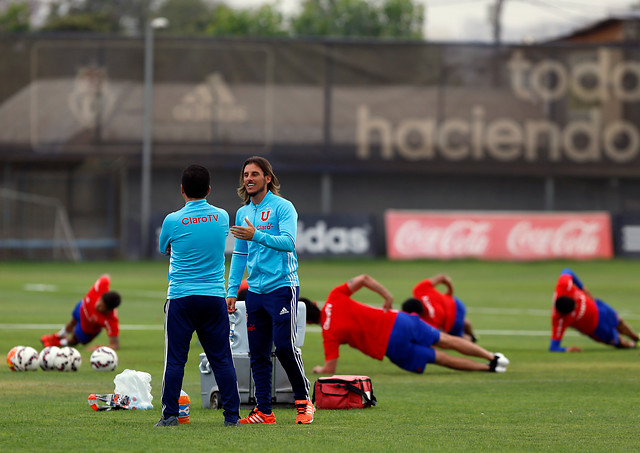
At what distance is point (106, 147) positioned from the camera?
4306cm

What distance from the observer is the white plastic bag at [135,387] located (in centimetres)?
1020

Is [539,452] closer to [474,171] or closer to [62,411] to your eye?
[62,411]

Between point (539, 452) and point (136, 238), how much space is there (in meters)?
34.5

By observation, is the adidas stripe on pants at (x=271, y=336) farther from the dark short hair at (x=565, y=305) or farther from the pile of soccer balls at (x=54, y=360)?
the dark short hair at (x=565, y=305)

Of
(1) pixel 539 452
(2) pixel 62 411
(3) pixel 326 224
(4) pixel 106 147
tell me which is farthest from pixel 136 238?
(1) pixel 539 452

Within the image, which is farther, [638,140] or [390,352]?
[638,140]

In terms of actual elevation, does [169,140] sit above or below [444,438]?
above

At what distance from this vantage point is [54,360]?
44.6 ft

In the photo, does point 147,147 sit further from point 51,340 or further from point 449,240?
point 51,340

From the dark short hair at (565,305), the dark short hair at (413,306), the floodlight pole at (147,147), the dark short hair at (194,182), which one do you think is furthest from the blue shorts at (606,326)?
the floodlight pole at (147,147)

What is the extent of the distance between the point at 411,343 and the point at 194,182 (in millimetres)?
5505

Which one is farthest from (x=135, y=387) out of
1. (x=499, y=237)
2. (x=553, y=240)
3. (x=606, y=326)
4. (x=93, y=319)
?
(x=553, y=240)

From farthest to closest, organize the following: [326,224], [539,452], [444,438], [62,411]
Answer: [326,224] → [62,411] → [444,438] → [539,452]

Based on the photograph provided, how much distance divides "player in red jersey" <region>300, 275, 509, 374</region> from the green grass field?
0.89 feet
